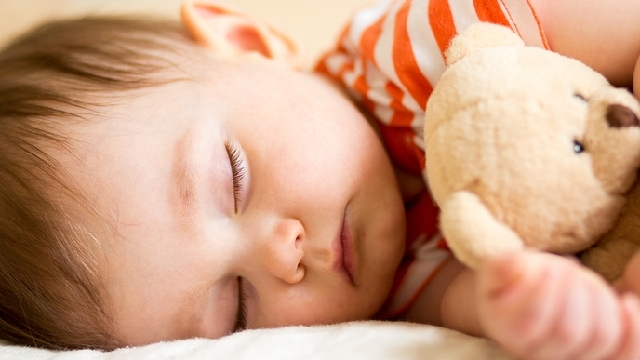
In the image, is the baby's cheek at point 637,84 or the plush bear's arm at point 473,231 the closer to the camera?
the plush bear's arm at point 473,231

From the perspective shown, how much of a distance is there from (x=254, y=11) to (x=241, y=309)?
112cm

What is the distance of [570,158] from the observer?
17.7 inches

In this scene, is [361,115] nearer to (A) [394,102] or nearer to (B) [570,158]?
(A) [394,102]

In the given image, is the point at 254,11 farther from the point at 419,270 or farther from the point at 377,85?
the point at 419,270

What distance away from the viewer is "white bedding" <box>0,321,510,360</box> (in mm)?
493

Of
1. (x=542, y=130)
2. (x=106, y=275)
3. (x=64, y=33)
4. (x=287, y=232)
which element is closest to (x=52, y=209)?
(x=106, y=275)

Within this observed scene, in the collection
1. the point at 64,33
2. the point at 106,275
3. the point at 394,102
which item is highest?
the point at 64,33

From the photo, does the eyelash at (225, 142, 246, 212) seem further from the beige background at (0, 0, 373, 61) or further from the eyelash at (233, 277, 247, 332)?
the beige background at (0, 0, 373, 61)

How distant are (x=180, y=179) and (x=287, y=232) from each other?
0.51ft

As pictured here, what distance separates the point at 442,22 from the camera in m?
0.74

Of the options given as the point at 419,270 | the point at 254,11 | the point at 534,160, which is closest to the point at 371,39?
the point at 419,270

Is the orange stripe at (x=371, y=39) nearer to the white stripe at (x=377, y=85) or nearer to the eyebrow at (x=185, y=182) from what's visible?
the white stripe at (x=377, y=85)

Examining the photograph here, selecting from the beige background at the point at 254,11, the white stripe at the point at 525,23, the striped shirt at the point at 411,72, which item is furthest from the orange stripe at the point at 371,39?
the beige background at the point at 254,11

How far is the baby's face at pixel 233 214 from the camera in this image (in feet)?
2.25
